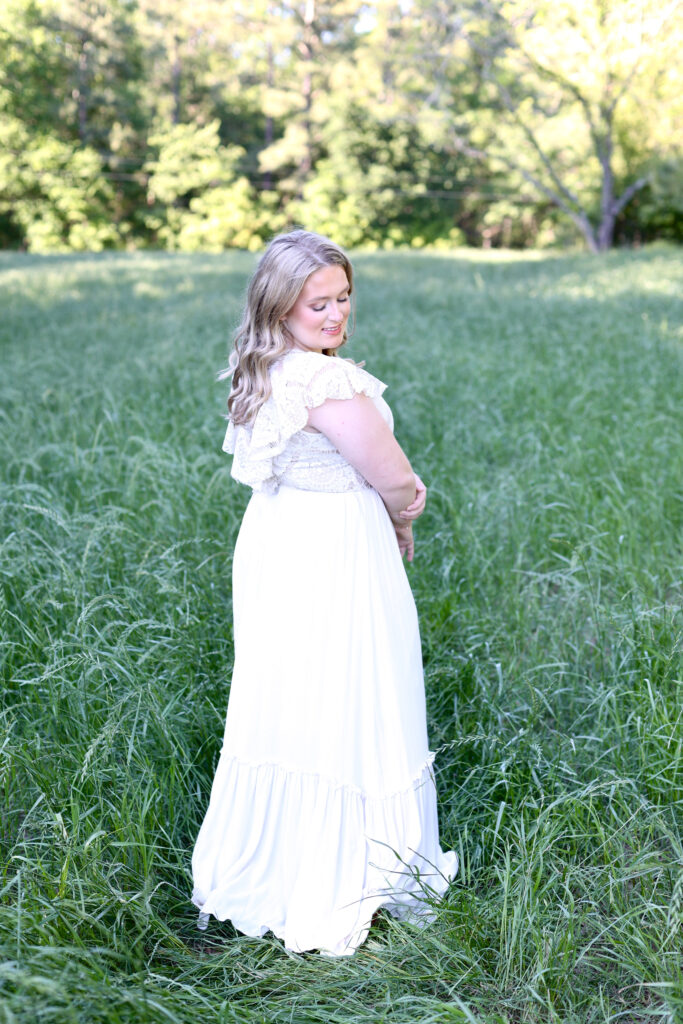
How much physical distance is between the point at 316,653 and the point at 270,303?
32.5 inches

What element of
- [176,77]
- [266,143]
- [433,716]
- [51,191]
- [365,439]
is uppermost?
[176,77]

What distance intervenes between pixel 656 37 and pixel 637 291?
14.0ft

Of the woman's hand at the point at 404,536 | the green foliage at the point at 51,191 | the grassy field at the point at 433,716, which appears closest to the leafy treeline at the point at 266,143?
the green foliage at the point at 51,191

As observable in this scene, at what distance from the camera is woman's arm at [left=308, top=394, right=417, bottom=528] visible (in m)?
2.05

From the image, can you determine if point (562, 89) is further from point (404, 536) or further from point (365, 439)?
point (365, 439)

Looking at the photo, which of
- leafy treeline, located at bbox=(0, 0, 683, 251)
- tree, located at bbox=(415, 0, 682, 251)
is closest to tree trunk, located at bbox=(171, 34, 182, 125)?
leafy treeline, located at bbox=(0, 0, 683, 251)

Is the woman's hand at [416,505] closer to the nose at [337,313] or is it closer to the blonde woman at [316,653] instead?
the blonde woman at [316,653]

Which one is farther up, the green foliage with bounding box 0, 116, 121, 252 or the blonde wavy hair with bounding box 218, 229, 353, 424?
the green foliage with bounding box 0, 116, 121, 252

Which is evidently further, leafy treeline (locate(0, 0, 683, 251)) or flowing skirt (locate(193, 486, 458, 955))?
leafy treeline (locate(0, 0, 683, 251))

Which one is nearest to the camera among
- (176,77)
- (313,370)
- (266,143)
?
(313,370)

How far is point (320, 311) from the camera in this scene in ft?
6.87

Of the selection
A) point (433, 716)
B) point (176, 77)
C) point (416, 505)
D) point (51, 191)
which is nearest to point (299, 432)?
point (416, 505)

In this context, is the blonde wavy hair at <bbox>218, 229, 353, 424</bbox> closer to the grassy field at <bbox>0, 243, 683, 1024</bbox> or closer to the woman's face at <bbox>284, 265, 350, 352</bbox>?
the woman's face at <bbox>284, 265, 350, 352</bbox>

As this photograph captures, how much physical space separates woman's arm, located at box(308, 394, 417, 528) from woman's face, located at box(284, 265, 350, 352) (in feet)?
0.60
